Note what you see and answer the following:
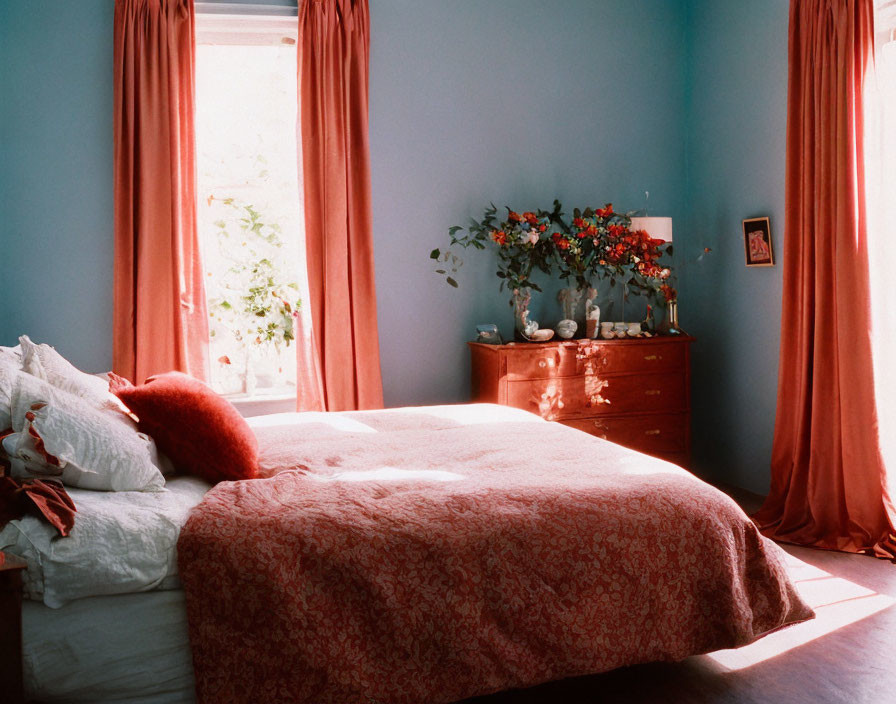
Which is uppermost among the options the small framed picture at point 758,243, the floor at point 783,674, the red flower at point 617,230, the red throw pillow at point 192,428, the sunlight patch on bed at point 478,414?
the red flower at point 617,230

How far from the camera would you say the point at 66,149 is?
4.06 metres

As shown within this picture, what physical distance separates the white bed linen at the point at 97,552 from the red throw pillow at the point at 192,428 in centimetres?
44

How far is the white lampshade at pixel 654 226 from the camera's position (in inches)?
173

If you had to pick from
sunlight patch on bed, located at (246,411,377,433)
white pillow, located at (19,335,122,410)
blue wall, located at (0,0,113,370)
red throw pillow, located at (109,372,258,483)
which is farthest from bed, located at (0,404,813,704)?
blue wall, located at (0,0,113,370)

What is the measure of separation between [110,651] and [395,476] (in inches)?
36.4

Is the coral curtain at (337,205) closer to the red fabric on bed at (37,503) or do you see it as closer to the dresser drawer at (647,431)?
the dresser drawer at (647,431)

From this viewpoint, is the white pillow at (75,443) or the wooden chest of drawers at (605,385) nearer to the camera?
the white pillow at (75,443)

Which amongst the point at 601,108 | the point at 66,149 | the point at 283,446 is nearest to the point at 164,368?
the point at 66,149

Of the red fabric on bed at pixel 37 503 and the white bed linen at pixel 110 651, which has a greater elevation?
the red fabric on bed at pixel 37 503

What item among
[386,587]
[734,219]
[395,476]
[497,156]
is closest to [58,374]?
[395,476]

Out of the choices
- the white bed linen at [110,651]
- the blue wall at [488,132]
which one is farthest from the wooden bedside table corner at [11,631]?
the blue wall at [488,132]

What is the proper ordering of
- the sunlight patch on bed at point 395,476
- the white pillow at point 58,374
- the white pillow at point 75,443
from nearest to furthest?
1. the white pillow at point 75,443
2. the sunlight patch on bed at point 395,476
3. the white pillow at point 58,374

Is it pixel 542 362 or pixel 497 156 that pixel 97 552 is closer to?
pixel 542 362

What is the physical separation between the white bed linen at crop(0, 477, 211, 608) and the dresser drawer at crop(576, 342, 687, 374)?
2.78 m
